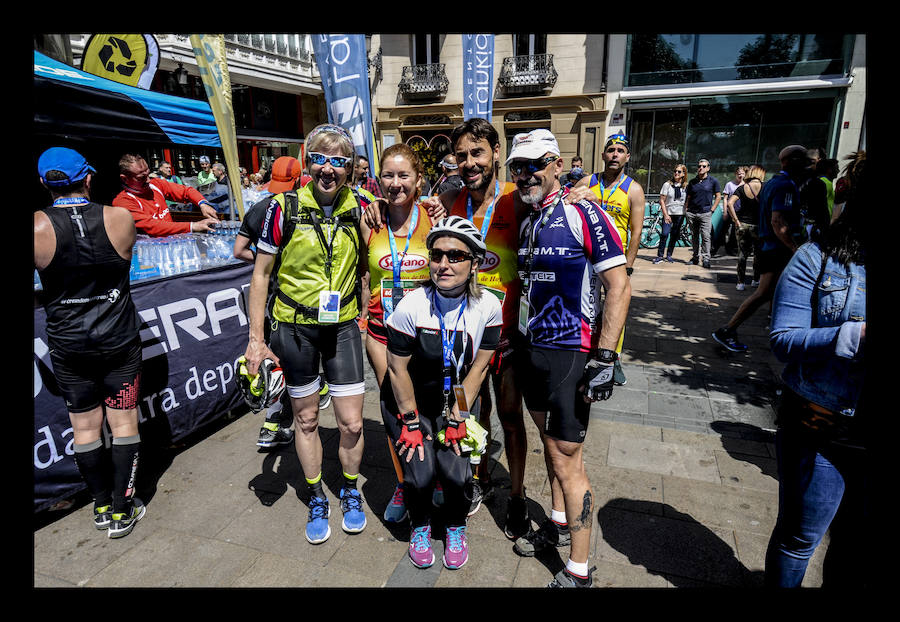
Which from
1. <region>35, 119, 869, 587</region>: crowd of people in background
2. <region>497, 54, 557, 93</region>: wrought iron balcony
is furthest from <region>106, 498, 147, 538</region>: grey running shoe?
<region>497, 54, 557, 93</region>: wrought iron balcony

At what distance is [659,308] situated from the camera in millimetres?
7906

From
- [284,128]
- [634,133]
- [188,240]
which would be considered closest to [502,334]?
[188,240]

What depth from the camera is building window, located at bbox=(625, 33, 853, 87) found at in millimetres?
16562

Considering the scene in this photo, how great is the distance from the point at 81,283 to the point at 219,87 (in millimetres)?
3779

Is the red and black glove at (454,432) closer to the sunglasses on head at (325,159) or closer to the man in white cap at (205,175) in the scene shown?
the sunglasses on head at (325,159)

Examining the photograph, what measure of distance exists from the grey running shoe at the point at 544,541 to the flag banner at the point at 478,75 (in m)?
7.78

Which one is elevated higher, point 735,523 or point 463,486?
point 463,486

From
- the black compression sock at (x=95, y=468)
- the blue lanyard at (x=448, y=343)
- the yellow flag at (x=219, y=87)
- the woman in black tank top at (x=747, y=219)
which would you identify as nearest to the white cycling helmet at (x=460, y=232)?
the blue lanyard at (x=448, y=343)

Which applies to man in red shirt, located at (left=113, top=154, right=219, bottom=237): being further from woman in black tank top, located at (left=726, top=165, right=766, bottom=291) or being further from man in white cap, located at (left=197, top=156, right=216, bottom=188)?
woman in black tank top, located at (left=726, top=165, right=766, bottom=291)

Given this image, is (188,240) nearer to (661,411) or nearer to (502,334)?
(502,334)

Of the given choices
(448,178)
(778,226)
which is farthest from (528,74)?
(448,178)

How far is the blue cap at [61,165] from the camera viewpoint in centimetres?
273

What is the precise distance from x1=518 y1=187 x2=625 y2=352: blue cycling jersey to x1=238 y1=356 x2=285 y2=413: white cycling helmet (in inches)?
60.0

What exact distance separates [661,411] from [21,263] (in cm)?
451
